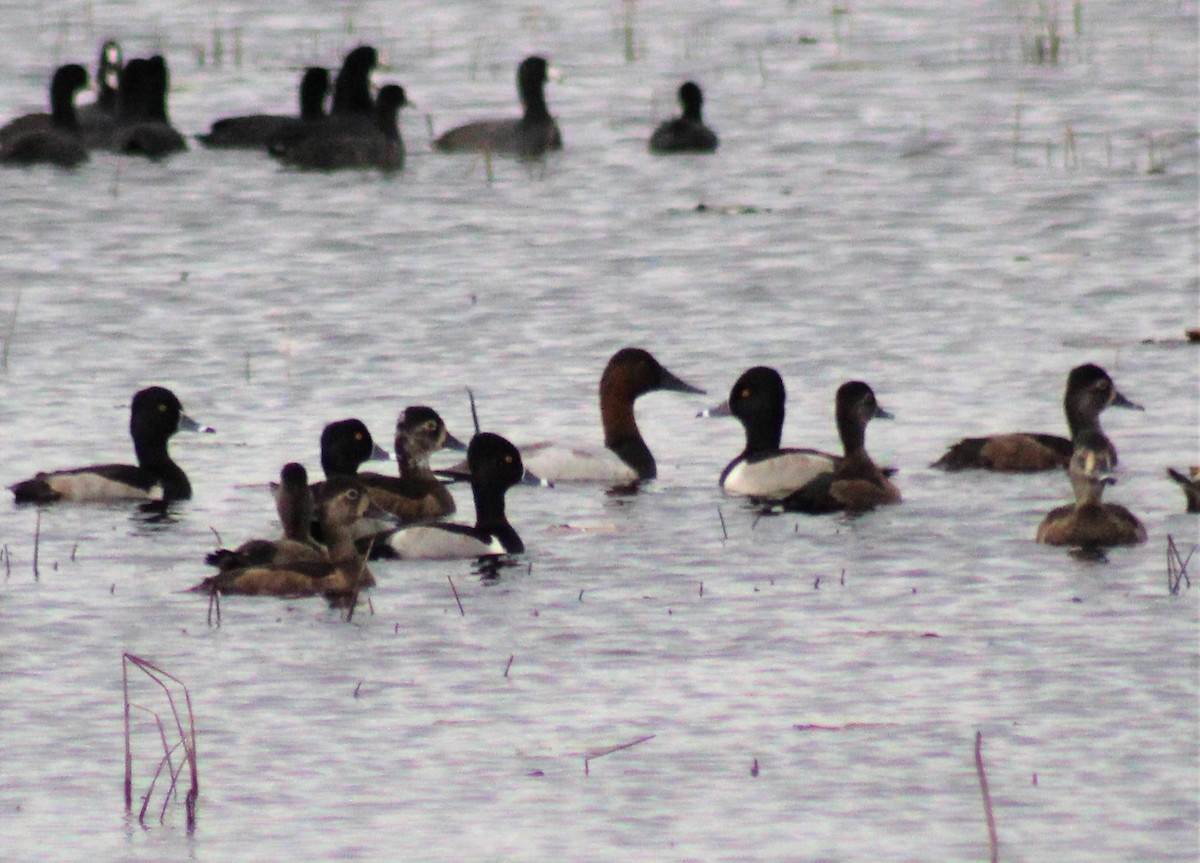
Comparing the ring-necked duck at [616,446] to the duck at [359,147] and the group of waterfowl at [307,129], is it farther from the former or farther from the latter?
the duck at [359,147]

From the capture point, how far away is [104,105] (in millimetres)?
26812

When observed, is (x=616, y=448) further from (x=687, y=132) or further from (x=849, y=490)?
(x=687, y=132)

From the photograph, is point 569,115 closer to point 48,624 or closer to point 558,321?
point 558,321

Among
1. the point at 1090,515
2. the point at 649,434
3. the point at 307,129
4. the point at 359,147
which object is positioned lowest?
the point at 649,434

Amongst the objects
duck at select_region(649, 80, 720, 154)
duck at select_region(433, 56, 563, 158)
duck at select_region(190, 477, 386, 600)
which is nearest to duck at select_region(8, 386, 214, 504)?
duck at select_region(190, 477, 386, 600)

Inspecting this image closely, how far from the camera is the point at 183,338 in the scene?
16891 millimetres

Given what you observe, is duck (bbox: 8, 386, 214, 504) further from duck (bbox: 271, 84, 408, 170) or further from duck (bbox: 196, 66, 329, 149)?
duck (bbox: 196, 66, 329, 149)

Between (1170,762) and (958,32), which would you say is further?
(958,32)

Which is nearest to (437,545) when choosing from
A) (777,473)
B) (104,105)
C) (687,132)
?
(777,473)

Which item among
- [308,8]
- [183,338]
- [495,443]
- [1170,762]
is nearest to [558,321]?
[183,338]

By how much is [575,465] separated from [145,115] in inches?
521

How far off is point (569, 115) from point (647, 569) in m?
16.7

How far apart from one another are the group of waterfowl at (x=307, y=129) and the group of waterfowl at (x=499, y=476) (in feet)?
32.8

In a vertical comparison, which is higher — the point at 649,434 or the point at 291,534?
the point at 291,534
